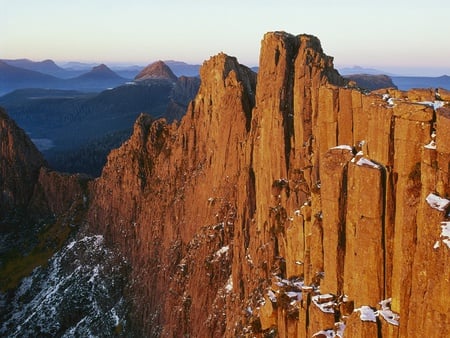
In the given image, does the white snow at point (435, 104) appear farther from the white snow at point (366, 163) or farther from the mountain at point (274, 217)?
the white snow at point (366, 163)

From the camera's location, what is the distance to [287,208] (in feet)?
204

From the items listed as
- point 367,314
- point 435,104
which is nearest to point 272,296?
point 367,314

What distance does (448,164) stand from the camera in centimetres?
3091

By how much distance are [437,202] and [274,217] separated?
115 ft

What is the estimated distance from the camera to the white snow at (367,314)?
35250 mm

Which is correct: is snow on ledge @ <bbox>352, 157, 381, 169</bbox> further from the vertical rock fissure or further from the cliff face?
the vertical rock fissure

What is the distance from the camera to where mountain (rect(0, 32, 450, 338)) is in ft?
110

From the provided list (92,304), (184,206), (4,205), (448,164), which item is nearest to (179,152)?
(184,206)

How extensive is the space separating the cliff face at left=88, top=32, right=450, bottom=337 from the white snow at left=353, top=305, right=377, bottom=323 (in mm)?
192

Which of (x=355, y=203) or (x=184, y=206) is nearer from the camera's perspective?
(x=355, y=203)

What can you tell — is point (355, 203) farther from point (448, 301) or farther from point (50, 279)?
point (50, 279)

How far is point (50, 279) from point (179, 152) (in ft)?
204

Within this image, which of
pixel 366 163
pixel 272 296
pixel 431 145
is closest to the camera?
pixel 431 145

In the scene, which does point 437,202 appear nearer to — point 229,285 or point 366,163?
point 366,163
